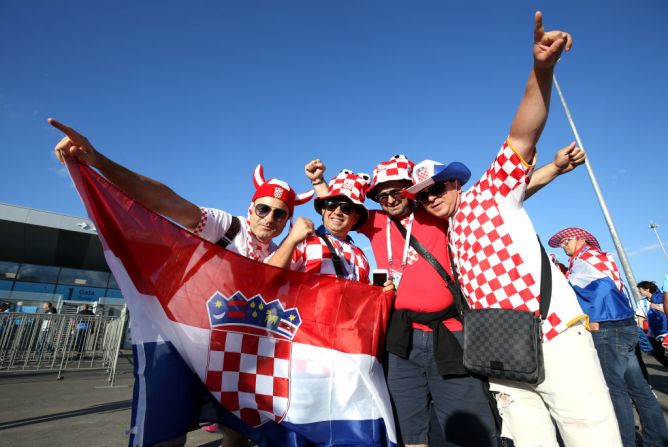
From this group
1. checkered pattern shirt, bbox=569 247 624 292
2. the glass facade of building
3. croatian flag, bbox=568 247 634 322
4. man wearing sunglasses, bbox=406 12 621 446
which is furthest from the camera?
the glass facade of building

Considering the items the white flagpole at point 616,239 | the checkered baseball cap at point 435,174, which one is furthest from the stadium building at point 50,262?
the white flagpole at point 616,239

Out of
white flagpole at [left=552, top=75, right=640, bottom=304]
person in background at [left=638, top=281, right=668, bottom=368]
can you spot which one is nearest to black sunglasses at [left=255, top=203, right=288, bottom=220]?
person in background at [left=638, top=281, right=668, bottom=368]

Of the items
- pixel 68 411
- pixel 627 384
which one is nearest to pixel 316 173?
pixel 627 384

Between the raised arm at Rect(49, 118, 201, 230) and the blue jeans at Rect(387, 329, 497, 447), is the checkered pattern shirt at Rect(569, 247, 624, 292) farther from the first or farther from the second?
the raised arm at Rect(49, 118, 201, 230)

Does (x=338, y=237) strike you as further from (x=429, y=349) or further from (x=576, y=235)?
(x=576, y=235)

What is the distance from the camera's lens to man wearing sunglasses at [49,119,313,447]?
195 cm

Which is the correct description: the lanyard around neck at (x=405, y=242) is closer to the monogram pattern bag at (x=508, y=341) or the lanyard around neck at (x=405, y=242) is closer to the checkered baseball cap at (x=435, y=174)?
the checkered baseball cap at (x=435, y=174)

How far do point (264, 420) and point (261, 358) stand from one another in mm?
353

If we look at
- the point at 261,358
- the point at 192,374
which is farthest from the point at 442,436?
the point at 192,374

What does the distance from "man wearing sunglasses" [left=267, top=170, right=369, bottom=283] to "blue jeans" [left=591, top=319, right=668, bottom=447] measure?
3.13 meters

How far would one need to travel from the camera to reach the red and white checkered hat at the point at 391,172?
2732 millimetres

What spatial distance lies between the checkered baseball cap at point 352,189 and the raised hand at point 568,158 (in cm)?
141

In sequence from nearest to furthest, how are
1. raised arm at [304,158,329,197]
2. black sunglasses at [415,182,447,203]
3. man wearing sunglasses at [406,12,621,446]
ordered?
man wearing sunglasses at [406,12,621,446] → black sunglasses at [415,182,447,203] → raised arm at [304,158,329,197]

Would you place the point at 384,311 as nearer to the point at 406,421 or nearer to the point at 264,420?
the point at 406,421
